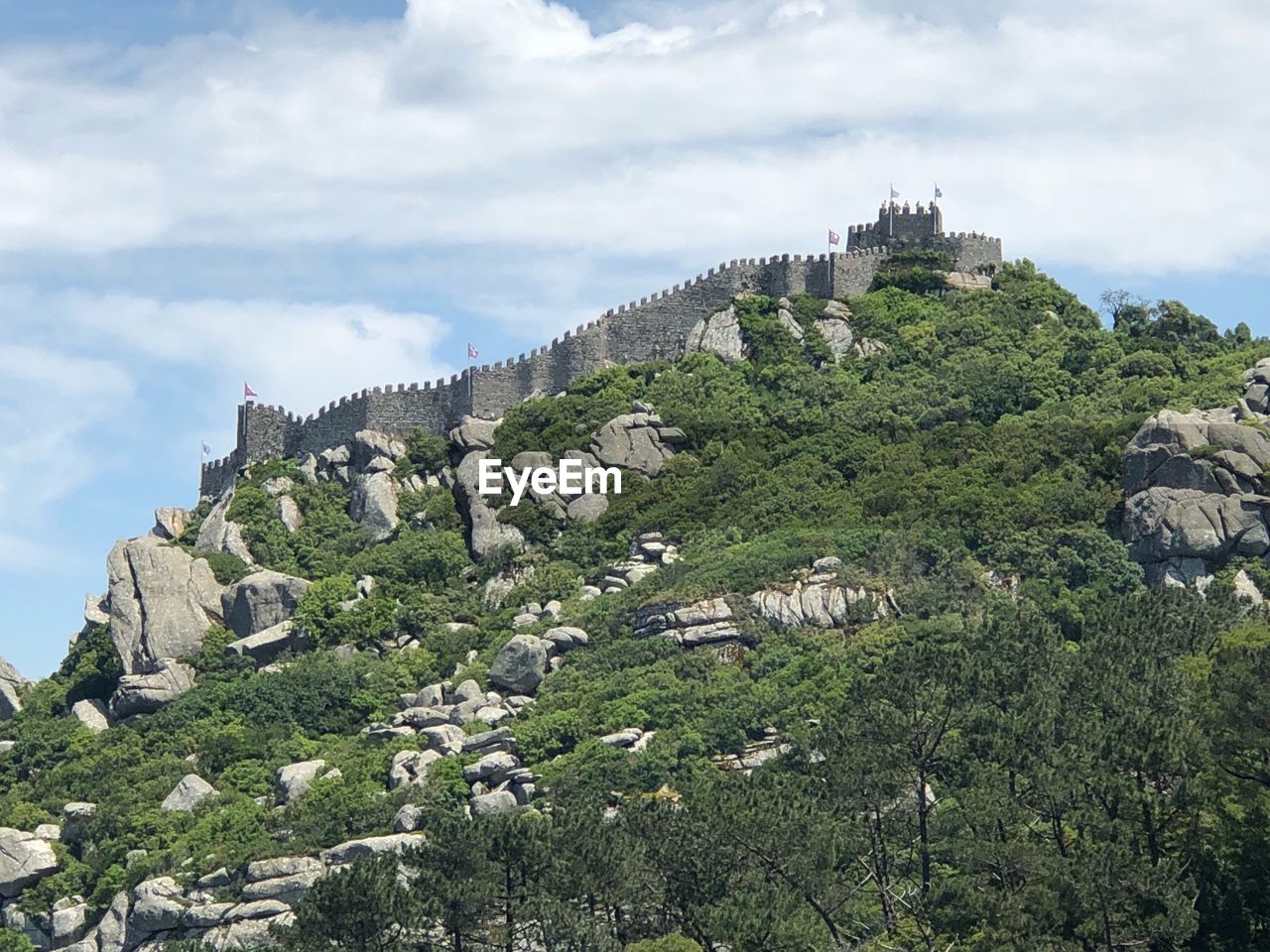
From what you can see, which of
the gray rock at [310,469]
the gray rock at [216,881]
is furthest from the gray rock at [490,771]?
the gray rock at [310,469]

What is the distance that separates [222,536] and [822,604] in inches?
834

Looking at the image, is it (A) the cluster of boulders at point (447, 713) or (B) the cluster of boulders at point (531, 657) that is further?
(B) the cluster of boulders at point (531, 657)

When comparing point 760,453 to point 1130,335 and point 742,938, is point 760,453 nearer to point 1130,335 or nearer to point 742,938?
point 1130,335

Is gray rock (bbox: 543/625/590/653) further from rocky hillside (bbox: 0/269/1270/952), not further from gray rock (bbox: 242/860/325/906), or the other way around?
gray rock (bbox: 242/860/325/906)

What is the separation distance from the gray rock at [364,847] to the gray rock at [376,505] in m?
20.5

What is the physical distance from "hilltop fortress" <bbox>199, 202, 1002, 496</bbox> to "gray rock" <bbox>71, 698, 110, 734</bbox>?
44.8 feet

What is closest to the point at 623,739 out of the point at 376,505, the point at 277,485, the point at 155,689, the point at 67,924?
the point at 67,924

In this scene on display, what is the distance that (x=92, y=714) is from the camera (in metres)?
69.8

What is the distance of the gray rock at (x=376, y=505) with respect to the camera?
247 feet

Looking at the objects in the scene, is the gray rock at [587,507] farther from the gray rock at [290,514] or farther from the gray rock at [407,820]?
the gray rock at [407,820]

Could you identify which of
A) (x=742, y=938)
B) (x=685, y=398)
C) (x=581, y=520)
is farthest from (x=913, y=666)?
(x=685, y=398)

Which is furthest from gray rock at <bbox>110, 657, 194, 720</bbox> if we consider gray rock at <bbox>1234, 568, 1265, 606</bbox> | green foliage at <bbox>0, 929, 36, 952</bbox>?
gray rock at <bbox>1234, 568, 1265, 606</bbox>

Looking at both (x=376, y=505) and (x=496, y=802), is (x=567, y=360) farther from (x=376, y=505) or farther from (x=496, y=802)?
(x=496, y=802)

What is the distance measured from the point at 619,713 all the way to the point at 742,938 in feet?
56.6
